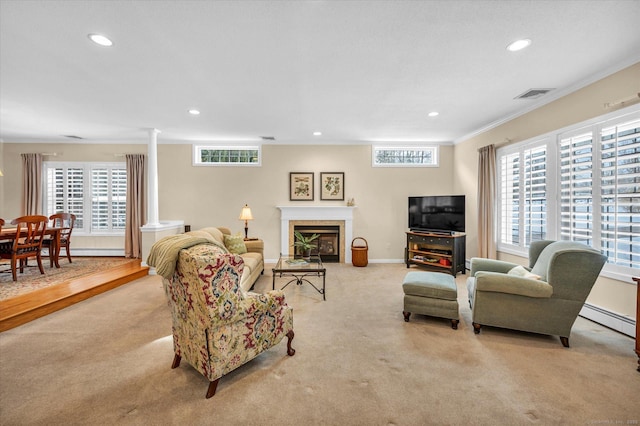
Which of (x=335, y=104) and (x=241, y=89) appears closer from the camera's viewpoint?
(x=241, y=89)

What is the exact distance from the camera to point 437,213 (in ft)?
17.7

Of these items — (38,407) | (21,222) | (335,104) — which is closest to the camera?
(38,407)

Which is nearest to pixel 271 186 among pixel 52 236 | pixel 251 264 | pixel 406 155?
pixel 251 264

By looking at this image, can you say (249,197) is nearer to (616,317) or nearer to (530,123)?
(530,123)

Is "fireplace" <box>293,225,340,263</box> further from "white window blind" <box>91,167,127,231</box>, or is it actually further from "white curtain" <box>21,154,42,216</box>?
"white curtain" <box>21,154,42,216</box>

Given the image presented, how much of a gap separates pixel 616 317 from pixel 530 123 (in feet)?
8.92

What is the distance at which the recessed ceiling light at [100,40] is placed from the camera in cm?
231

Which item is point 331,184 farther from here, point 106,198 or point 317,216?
point 106,198

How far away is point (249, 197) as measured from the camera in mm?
6168

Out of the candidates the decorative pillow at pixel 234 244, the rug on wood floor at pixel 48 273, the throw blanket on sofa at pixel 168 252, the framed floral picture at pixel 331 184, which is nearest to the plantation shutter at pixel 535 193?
the framed floral picture at pixel 331 184

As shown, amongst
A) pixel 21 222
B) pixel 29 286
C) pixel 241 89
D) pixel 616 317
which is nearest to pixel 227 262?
pixel 241 89

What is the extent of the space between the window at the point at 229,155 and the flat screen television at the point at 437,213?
368cm

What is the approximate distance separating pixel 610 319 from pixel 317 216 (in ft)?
15.3

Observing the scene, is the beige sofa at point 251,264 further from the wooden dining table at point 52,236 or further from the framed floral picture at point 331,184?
the wooden dining table at point 52,236
